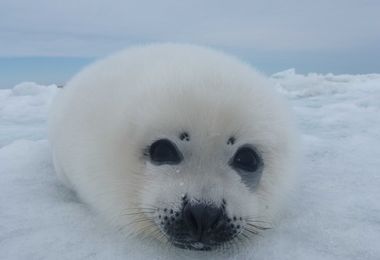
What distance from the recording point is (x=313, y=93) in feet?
35.5

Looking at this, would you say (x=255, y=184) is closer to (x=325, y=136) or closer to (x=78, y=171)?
(x=78, y=171)

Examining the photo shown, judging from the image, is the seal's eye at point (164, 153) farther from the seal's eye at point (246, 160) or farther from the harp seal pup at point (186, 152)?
the seal's eye at point (246, 160)

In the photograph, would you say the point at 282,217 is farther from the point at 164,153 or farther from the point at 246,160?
the point at 164,153

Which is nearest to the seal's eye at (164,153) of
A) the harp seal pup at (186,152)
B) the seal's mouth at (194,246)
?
the harp seal pup at (186,152)

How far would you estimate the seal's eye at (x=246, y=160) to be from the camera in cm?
244

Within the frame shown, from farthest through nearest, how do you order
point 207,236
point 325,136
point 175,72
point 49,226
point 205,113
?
1. point 325,136
2. point 175,72
3. point 49,226
4. point 205,113
5. point 207,236

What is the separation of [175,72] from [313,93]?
8.64m

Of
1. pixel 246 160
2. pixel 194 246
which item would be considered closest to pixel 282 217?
pixel 246 160

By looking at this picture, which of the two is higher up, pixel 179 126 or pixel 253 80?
pixel 253 80

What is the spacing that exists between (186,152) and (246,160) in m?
0.34

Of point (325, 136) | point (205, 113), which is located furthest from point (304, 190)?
point (325, 136)

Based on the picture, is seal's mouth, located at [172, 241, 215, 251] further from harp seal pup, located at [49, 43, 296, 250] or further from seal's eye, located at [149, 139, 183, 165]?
seal's eye, located at [149, 139, 183, 165]

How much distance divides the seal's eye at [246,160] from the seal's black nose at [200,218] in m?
0.40

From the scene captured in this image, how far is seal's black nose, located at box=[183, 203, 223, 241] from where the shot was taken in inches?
80.6
